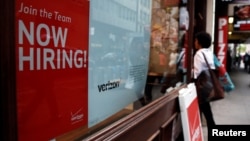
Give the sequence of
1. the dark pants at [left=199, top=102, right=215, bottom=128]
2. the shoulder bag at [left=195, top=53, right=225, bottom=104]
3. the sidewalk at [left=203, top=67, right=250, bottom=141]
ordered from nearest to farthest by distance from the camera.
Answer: the shoulder bag at [left=195, top=53, right=225, bottom=104] < the dark pants at [left=199, top=102, right=215, bottom=128] < the sidewalk at [left=203, top=67, right=250, bottom=141]

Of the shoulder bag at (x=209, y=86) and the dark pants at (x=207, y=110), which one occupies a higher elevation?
the shoulder bag at (x=209, y=86)

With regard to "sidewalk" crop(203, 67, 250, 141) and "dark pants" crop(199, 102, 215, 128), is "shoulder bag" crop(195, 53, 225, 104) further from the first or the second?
"sidewalk" crop(203, 67, 250, 141)

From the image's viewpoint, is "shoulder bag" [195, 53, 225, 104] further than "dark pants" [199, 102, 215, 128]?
No

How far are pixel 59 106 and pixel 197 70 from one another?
2.98 meters

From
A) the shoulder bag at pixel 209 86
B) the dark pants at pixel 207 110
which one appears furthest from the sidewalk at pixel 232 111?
the shoulder bag at pixel 209 86

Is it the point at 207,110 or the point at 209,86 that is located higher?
the point at 209,86

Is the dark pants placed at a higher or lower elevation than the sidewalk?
higher

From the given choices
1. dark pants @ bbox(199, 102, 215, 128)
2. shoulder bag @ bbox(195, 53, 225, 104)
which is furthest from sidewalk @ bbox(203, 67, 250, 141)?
shoulder bag @ bbox(195, 53, 225, 104)

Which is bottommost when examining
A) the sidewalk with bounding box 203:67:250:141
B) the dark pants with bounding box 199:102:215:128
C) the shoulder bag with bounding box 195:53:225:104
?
the sidewalk with bounding box 203:67:250:141

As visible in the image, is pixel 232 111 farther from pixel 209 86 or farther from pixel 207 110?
pixel 209 86

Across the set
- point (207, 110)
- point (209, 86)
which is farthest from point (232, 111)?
point (209, 86)

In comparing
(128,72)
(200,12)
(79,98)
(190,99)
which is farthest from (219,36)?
(79,98)

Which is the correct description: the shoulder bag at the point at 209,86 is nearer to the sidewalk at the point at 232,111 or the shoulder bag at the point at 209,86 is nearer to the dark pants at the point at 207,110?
the dark pants at the point at 207,110

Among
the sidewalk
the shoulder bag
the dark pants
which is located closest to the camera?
the shoulder bag
